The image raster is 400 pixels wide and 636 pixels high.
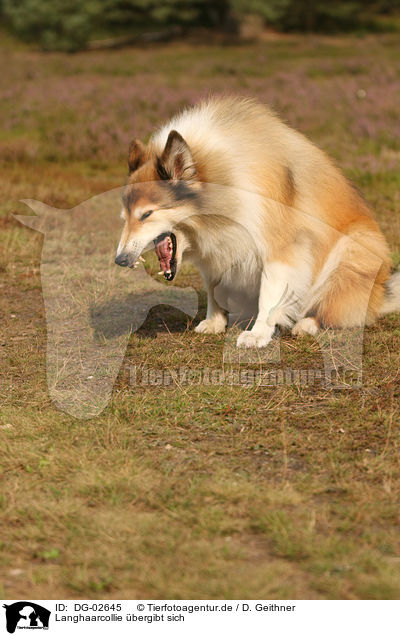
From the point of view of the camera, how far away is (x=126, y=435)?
3.94 metres

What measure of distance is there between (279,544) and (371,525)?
16.9 inches

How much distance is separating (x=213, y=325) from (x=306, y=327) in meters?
0.68

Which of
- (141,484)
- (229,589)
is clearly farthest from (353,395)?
(229,589)

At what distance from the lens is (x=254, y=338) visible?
→ 5168 mm

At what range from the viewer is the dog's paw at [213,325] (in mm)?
5539

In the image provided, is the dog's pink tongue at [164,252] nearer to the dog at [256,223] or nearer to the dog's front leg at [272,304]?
the dog at [256,223]

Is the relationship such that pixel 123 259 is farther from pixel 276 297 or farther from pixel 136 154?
pixel 276 297

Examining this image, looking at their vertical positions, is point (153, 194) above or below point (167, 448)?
above

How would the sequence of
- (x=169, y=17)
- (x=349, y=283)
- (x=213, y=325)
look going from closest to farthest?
(x=349, y=283) → (x=213, y=325) → (x=169, y=17)

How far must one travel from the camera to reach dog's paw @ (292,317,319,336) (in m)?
5.37

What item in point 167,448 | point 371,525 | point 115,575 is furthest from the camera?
point 167,448
